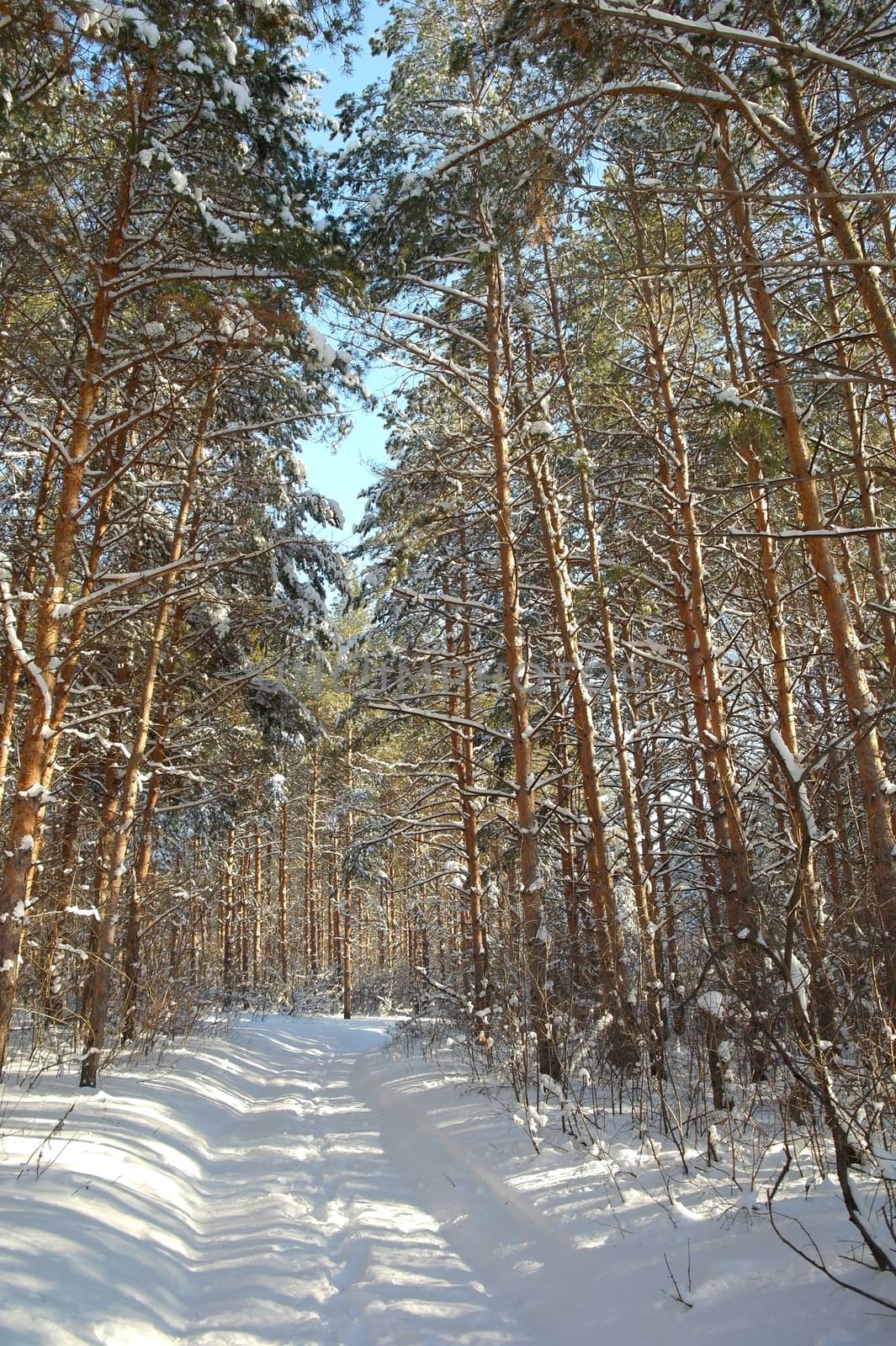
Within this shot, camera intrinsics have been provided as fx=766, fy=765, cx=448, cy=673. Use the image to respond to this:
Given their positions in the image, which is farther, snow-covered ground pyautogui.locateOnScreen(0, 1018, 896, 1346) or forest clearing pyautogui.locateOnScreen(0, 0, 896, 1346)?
forest clearing pyautogui.locateOnScreen(0, 0, 896, 1346)

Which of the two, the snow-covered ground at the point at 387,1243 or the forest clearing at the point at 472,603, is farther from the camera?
the forest clearing at the point at 472,603

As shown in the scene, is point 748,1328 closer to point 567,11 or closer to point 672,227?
point 567,11

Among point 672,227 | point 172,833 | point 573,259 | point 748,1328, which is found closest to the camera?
point 748,1328

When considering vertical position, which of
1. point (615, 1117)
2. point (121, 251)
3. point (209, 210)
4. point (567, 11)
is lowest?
point (615, 1117)

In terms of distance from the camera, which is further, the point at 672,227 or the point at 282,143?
the point at 672,227

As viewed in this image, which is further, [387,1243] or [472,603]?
[472,603]

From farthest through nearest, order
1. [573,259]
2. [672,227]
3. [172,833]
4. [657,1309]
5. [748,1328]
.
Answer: [172,833] → [573,259] → [672,227] → [657,1309] → [748,1328]

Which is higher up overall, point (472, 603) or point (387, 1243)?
point (472, 603)

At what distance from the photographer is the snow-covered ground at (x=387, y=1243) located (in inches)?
124

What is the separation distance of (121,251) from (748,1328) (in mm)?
8433

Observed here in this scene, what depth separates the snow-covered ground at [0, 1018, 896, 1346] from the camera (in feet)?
10.4

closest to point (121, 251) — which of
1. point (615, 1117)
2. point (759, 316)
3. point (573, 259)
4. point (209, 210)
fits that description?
point (209, 210)

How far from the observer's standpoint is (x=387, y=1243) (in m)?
4.38

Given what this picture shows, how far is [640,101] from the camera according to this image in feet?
19.9
